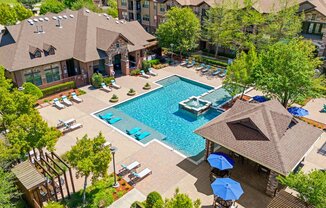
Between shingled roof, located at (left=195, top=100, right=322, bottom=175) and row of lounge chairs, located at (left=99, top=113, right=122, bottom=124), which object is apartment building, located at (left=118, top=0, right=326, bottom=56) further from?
row of lounge chairs, located at (left=99, top=113, right=122, bottom=124)

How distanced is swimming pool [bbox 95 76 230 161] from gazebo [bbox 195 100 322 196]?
4.78 m

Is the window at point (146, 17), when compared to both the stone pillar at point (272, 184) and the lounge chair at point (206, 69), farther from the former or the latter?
the stone pillar at point (272, 184)

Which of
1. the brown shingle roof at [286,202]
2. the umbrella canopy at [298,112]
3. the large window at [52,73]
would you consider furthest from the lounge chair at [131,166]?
the large window at [52,73]

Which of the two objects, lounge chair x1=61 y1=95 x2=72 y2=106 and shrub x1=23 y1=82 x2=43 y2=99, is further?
lounge chair x1=61 y1=95 x2=72 y2=106

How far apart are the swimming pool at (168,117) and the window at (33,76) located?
440 inches

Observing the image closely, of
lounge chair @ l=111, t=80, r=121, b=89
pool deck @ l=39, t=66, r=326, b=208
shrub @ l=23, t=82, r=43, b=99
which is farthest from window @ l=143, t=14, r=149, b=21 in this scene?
shrub @ l=23, t=82, r=43, b=99

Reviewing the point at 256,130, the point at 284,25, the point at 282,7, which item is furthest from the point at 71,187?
the point at 282,7

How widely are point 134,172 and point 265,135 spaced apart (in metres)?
11.2

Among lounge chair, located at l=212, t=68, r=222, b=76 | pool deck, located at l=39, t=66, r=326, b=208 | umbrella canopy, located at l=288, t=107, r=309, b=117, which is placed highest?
umbrella canopy, located at l=288, t=107, r=309, b=117

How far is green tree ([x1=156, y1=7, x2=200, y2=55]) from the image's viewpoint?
48656 millimetres

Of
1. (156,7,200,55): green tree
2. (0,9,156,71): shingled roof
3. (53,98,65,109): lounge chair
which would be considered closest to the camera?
(53,98,65,109): lounge chair

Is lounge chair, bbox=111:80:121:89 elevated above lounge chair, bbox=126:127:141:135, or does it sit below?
above

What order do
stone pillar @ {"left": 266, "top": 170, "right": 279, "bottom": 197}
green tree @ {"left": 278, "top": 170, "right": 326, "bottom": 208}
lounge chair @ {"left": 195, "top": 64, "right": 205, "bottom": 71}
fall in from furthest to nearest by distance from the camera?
lounge chair @ {"left": 195, "top": 64, "right": 205, "bottom": 71} → stone pillar @ {"left": 266, "top": 170, "right": 279, "bottom": 197} → green tree @ {"left": 278, "top": 170, "right": 326, "bottom": 208}

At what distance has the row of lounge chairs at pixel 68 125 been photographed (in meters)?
29.7
